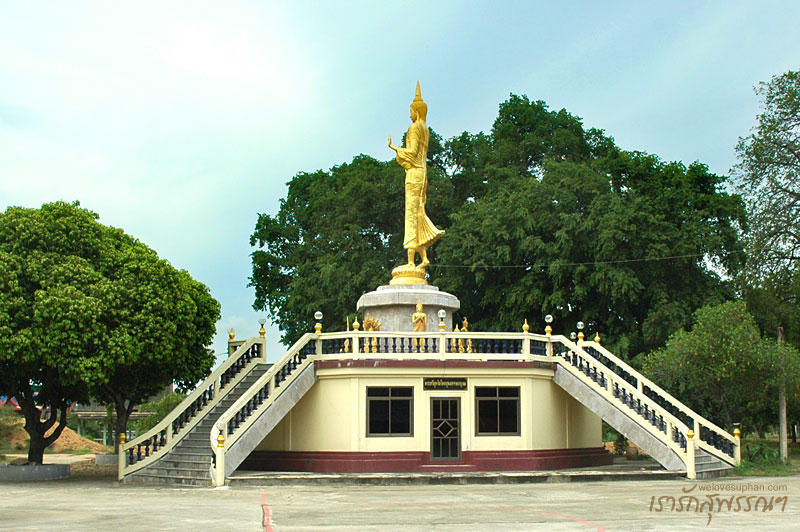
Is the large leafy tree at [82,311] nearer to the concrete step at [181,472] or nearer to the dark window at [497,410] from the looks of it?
the concrete step at [181,472]

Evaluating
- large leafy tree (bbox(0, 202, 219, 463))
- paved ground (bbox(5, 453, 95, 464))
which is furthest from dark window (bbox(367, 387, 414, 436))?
paved ground (bbox(5, 453, 95, 464))

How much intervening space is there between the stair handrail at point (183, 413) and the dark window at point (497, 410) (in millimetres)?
7166

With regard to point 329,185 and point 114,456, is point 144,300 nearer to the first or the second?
point 114,456

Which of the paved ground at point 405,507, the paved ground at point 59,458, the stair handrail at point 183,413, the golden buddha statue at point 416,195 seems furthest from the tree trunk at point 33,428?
the golden buddha statue at point 416,195

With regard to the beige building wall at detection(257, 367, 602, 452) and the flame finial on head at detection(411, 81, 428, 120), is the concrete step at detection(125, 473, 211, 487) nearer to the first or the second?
the beige building wall at detection(257, 367, 602, 452)

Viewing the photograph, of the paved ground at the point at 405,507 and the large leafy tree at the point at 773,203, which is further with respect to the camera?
the large leafy tree at the point at 773,203

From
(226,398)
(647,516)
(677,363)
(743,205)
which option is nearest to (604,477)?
(677,363)

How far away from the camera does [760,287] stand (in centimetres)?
3597

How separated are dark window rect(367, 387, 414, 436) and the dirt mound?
78.1 ft

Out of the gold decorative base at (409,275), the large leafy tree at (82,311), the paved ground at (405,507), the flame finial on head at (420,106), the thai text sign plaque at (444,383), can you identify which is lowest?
the paved ground at (405,507)

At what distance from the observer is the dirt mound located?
149ft

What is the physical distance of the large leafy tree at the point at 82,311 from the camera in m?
22.6

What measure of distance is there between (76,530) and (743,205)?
31952 mm

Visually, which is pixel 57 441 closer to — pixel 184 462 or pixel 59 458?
pixel 59 458
